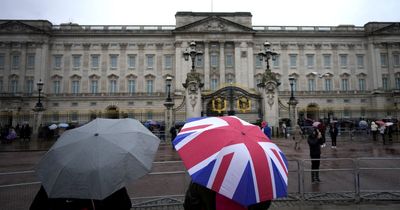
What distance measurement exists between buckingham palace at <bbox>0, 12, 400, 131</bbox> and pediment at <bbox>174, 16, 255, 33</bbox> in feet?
0.60

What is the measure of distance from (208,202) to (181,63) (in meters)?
48.6

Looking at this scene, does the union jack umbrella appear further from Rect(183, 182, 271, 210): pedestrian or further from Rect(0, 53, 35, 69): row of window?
Rect(0, 53, 35, 69): row of window

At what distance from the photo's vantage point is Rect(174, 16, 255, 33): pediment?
2016 inches

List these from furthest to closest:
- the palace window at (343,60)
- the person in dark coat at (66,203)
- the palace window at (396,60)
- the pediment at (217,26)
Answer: the palace window at (343,60) < the palace window at (396,60) < the pediment at (217,26) < the person in dark coat at (66,203)

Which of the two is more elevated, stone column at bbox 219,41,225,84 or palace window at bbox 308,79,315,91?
stone column at bbox 219,41,225,84

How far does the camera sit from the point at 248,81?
51.2 m

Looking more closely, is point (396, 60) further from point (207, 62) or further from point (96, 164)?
Answer: point (96, 164)

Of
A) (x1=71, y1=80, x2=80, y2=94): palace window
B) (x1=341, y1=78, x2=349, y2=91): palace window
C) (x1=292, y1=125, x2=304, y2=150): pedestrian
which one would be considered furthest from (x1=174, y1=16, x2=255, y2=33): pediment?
(x1=292, y1=125, x2=304, y2=150): pedestrian

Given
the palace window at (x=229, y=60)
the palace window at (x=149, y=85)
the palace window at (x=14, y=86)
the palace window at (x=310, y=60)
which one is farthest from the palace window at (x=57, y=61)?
the palace window at (x=310, y=60)

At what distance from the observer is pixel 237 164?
2.60m

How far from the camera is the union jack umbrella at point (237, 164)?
2.55m

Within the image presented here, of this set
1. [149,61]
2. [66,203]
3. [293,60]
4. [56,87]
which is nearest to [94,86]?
[56,87]

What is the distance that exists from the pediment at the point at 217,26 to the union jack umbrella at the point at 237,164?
5010cm

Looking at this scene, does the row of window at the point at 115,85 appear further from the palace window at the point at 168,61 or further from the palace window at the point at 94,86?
the palace window at the point at 168,61
